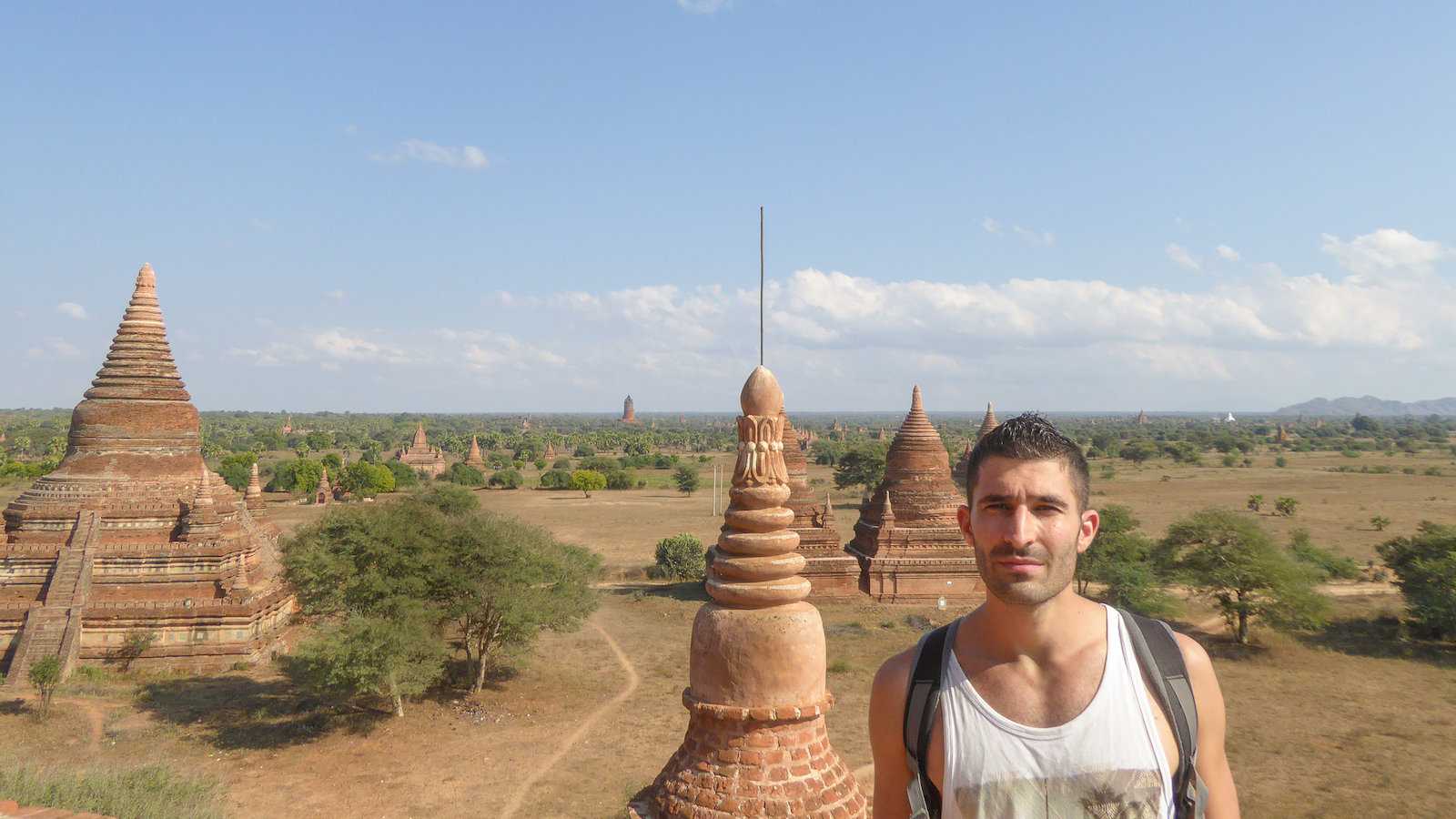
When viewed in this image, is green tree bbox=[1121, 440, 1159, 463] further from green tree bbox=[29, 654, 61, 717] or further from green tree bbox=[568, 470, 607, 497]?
green tree bbox=[29, 654, 61, 717]

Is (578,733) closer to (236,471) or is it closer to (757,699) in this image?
(757,699)

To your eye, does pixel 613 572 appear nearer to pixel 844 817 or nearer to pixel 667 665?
pixel 667 665

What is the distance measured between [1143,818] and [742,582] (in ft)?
11.7

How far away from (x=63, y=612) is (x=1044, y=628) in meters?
20.3

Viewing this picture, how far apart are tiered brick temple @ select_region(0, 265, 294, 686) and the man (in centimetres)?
1872

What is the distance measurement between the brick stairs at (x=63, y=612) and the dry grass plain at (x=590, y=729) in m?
0.88

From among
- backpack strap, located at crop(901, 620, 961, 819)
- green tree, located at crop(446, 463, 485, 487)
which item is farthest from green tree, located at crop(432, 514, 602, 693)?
green tree, located at crop(446, 463, 485, 487)

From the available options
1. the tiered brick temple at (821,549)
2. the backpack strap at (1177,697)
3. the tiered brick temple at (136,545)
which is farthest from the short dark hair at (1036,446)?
the tiered brick temple at (821,549)

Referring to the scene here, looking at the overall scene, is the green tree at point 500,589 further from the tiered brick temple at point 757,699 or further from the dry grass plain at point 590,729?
the tiered brick temple at point 757,699

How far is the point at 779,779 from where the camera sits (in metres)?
5.13

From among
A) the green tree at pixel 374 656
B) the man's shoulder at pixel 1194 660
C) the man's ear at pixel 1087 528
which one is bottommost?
the green tree at pixel 374 656

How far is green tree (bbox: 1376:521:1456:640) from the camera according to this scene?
65.9 ft

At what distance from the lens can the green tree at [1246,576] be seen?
20.1 m

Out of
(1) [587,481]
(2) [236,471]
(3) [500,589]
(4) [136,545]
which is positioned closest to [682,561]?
(3) [500,589]
